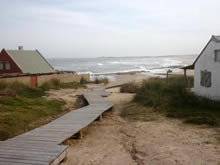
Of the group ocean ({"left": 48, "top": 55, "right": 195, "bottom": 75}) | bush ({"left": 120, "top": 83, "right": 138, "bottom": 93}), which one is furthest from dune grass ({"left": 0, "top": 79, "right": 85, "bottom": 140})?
ocean ({"left": 48, "top": 55, "right": 195, "bottom": 75})

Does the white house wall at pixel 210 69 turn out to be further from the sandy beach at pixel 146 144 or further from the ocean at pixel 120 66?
the ocean at pixel 120 66

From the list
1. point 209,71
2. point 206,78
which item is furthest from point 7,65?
point 209,71

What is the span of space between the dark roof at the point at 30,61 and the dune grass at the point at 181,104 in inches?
566

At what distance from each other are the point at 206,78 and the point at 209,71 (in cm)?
52

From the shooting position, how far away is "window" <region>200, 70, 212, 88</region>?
1423 cm

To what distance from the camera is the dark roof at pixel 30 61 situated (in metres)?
25.6

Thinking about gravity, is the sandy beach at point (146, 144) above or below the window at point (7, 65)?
below

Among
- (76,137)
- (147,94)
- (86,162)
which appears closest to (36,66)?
(147,94)

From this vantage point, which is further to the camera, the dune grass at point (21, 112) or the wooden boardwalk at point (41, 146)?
the dune grass at point (21, 112)

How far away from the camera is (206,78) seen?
14.6 metres

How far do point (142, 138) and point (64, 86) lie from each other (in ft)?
54.5

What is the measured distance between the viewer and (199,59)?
51.4 feet

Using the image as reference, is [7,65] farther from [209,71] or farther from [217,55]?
[217,55]

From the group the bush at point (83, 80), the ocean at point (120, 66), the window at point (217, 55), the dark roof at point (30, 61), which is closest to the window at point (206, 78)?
the window at point (217, 55)
